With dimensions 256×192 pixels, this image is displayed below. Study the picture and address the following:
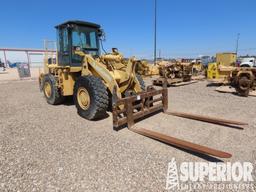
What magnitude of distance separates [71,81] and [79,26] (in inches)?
69.7

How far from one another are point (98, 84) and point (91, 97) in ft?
1.24

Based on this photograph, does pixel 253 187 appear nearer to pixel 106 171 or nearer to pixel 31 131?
pixel 106 171

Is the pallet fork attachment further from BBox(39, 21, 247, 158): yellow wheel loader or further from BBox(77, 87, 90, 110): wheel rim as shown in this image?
BBox(77, 87, 90, 110): wheel rim

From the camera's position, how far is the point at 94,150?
3.56m

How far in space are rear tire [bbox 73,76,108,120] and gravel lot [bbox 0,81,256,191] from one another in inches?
9.6

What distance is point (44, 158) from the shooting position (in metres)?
3.30

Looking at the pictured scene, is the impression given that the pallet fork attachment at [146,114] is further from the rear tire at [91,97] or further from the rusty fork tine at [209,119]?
the rear tire at [91,97]

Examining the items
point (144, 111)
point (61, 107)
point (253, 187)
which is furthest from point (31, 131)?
point (253, 187)

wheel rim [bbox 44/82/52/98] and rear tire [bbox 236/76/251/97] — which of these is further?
rear tire [bbox 236/76/251/97]

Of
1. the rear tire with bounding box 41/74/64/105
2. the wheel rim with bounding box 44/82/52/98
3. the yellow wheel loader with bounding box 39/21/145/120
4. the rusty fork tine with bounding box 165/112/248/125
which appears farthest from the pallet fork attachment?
the wheel rim with bounding box 44/82/52/98

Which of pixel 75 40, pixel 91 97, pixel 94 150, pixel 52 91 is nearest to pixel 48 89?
pixel 52 91

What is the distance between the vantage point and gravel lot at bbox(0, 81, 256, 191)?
269cm

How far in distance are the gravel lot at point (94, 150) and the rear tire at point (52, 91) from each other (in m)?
1.01

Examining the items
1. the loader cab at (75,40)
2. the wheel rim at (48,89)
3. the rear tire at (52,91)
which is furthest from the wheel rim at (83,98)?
the wheel rim at (48,89)
